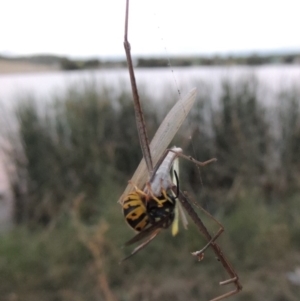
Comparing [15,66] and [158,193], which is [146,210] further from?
[15,66]

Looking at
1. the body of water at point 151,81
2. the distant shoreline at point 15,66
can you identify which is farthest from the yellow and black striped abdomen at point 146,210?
the body of water at point 151,81

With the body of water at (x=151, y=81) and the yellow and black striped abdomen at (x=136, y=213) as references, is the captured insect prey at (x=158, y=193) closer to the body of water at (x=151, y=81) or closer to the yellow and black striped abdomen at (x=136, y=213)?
the yellow and black striped abdomen at (x=136, y=213)

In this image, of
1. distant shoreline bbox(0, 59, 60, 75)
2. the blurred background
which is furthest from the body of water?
distant shoreline bbox(0, 59, 60, 75)

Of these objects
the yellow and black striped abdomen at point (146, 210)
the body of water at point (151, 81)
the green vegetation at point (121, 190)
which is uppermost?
the yellow and black striped abdomen at point (146, 210)

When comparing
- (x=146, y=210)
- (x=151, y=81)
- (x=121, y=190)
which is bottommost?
(x=121, y=190)

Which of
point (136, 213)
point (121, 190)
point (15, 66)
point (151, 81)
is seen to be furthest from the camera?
point (151, 81)

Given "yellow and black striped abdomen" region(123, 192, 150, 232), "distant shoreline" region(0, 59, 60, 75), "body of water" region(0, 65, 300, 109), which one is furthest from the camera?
"body of water" region(0, 65, 300, 109)

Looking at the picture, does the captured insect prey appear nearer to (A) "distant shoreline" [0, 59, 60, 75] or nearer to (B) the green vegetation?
(A) "distant shoreline" [0, 59, 60, 75]

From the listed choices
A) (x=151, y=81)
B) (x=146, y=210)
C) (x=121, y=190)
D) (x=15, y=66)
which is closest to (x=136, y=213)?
(x=146, y=210)
